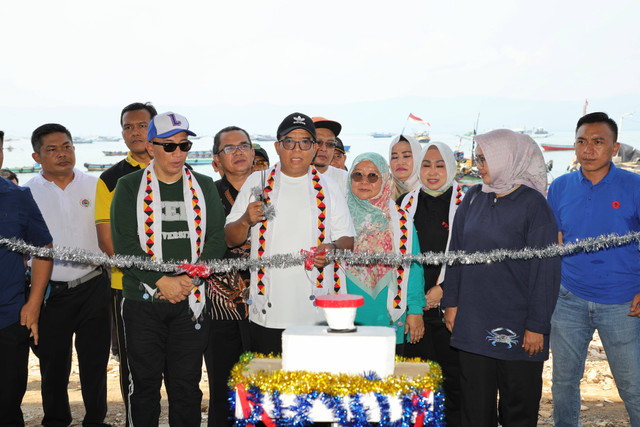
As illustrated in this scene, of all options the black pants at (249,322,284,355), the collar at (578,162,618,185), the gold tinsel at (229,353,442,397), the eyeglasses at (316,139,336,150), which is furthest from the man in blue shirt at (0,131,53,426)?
the collar at (578,162,618,185)

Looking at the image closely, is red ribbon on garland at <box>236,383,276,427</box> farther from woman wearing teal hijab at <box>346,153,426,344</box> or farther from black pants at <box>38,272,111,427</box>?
black pants at <box>38,272,111,427</box>

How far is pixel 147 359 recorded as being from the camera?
345 cm

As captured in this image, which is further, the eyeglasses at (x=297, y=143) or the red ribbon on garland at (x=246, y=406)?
the eyeglasses at (x=297, y=143)

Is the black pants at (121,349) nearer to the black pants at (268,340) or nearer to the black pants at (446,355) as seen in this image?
the black pants at (268,340)

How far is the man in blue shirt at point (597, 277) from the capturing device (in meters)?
3.81

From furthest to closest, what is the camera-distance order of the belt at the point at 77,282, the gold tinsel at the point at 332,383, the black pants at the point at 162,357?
the belt at the point at 77,282 → the black pants at the point at 162,357 → the gold tinsel at the point at 332,383

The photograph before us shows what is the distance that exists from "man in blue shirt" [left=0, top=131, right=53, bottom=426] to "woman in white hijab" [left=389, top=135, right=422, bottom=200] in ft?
8.86

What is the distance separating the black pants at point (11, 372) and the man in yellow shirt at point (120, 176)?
0.63m

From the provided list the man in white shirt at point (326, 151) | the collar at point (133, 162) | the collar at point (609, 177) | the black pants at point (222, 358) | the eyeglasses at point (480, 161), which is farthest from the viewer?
the man in white shirt at point (326, 151)

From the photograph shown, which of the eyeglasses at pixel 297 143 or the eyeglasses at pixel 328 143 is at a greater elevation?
the eyeglasses at pixel 328 143

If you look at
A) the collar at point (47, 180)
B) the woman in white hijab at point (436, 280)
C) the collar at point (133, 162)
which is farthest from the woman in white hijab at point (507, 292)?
the collar at point (47, 180)

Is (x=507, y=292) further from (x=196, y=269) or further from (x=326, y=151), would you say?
(x=326, y=151)

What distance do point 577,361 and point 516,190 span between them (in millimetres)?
1550

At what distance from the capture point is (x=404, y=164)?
15.1ft
